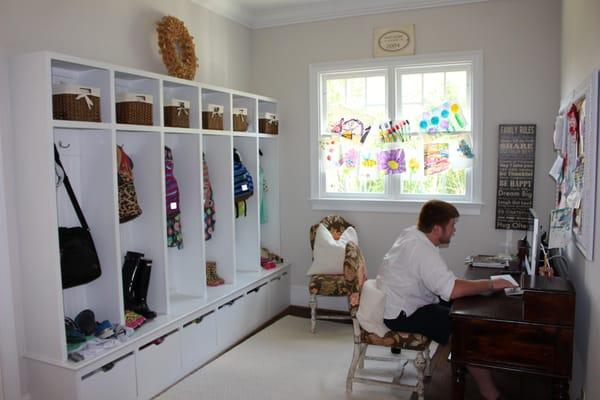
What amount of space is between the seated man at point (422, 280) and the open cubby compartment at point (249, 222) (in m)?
1.76

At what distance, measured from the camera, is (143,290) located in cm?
335

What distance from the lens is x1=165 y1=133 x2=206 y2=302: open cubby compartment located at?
3.72 m

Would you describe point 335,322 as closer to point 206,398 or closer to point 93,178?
point 206,398

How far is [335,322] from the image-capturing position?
452cm

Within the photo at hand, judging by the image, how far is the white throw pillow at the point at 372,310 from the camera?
296 cm

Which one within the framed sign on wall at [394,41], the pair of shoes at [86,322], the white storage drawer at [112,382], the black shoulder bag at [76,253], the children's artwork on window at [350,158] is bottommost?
Result: the white storage drawer at [112,382]

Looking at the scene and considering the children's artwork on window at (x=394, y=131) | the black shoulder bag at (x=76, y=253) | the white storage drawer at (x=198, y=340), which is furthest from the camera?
the children's artwork on window at (x=394, y=131)

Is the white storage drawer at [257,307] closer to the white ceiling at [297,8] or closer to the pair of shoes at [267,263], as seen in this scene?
the pair of shoes at [267,263]

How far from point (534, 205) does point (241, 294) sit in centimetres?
248

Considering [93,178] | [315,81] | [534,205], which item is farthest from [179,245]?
[534,205]

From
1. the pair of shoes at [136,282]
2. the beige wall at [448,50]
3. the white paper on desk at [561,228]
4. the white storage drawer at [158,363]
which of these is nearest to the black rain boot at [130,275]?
the pair of shoes at [136,282]

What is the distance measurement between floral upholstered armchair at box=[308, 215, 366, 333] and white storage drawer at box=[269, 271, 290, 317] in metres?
0.45

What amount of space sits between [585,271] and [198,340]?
2.48m

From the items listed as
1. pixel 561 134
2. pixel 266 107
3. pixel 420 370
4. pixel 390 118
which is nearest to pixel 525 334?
pixel 420 370
